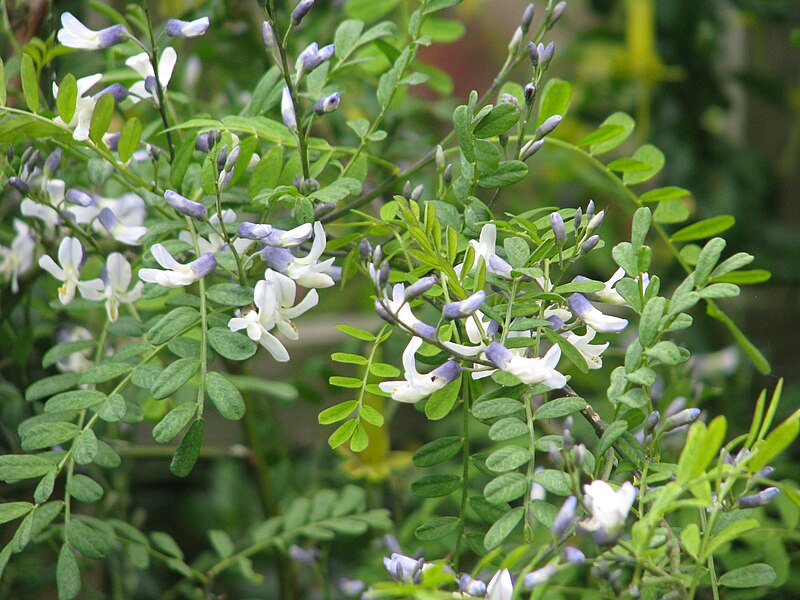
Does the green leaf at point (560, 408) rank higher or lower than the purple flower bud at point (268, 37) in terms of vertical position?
lower

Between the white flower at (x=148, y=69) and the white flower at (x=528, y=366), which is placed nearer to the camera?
the white flower at (x=528, y=366)

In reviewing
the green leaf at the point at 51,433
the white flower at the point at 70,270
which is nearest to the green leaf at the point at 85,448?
the green leaf at the point at 51,433

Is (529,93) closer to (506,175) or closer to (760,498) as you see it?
(506,175)

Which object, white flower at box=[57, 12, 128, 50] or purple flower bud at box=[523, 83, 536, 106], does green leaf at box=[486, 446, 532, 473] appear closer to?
purple flower bud at box=[523, 83, 536, 106]

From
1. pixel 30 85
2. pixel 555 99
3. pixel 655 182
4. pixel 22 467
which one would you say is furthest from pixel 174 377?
pixel 655 182

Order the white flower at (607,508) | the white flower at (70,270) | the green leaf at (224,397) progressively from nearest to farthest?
the white flower at (607,508) → the green leaf at (224,397) → the white flower at (70,270)

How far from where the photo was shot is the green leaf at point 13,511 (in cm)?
56

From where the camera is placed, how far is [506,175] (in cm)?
58

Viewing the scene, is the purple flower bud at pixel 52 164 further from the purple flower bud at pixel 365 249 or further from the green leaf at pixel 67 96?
the purple flower bud at pixel 365 249

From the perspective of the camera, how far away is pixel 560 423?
1062mm

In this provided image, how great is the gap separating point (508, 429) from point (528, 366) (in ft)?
0.18

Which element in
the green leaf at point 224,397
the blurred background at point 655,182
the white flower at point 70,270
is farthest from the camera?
the blurred background at point 655,182

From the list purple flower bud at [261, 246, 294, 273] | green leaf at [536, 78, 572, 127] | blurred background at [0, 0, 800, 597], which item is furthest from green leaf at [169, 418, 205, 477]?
blurred background at [0, 0, 800, 597]

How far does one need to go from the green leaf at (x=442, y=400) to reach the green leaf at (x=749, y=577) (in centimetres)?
20
